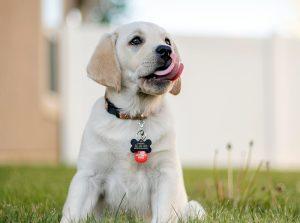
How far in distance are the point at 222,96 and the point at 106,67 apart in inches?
296

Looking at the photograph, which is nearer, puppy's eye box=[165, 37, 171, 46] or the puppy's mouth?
the puppy's mouth

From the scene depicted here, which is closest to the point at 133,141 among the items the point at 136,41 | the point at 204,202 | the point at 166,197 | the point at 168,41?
the point at 166,197

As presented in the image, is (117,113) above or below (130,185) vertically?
above

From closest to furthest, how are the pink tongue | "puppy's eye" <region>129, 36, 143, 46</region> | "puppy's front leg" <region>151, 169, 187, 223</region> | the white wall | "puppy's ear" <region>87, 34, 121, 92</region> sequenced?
"puppy's front leg" <region>151, 169, 187, 223</region>, the pink tongue, "puppy's ear" <region>87, 34, 121, 92</region>, "puppy's eye" <region>129, 36, 143, 46</region>, the white wall

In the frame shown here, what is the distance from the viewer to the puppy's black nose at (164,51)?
3.19 metres

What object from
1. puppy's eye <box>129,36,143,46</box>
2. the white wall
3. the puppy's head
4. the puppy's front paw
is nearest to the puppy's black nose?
the puppy's head

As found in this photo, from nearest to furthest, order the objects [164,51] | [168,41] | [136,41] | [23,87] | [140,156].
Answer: [140,156] < [164,51] < [136,41] < [168,41] < [23,87]

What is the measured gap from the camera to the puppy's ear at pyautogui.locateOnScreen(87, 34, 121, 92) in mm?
3254

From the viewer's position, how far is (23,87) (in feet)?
27.8

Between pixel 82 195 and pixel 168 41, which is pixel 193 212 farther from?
pixel 168 41

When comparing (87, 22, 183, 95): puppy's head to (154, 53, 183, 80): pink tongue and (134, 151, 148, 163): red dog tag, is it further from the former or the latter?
(134, 151, 148, 163): red dog tag

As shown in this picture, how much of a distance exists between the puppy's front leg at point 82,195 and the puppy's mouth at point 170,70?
588 mm

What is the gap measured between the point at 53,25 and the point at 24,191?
23.5 ft

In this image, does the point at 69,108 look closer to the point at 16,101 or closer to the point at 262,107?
the point at 16,101
